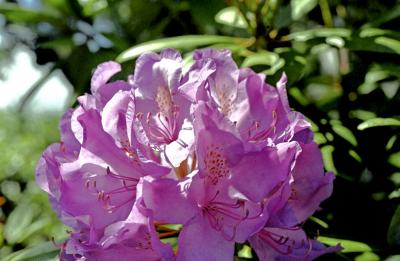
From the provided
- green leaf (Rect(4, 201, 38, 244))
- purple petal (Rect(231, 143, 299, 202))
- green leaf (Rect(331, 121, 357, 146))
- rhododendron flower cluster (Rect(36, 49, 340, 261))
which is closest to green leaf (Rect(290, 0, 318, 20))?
green leaf (Rect(331, 121, 357, 146))

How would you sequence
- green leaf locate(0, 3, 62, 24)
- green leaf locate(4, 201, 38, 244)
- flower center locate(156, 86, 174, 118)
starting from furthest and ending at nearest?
green leaf locate(4, 201, 38, 244), green leaf locate(0, 3, 62, 24), flower center locate(156, 86, 174, 118)

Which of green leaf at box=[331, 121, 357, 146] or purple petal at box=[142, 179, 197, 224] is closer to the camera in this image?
purple petal at box=[142, 179, 197, 224]

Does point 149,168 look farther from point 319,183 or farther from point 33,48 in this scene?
point 33,48

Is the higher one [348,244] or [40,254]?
[40,254]

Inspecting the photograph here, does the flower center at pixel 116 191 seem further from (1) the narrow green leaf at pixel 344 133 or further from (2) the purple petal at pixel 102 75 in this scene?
(1) the narrow green leaf at pixel 344 133

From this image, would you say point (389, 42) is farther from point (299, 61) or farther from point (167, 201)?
point (167, 201)

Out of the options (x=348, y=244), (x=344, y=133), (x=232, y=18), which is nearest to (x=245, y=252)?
(x=348, y=244)

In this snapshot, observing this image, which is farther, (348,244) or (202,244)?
(348,244)

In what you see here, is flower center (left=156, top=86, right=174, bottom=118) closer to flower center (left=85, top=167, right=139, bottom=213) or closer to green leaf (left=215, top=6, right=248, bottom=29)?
flower center (left=85, top=167, right=139, bottom=213)
